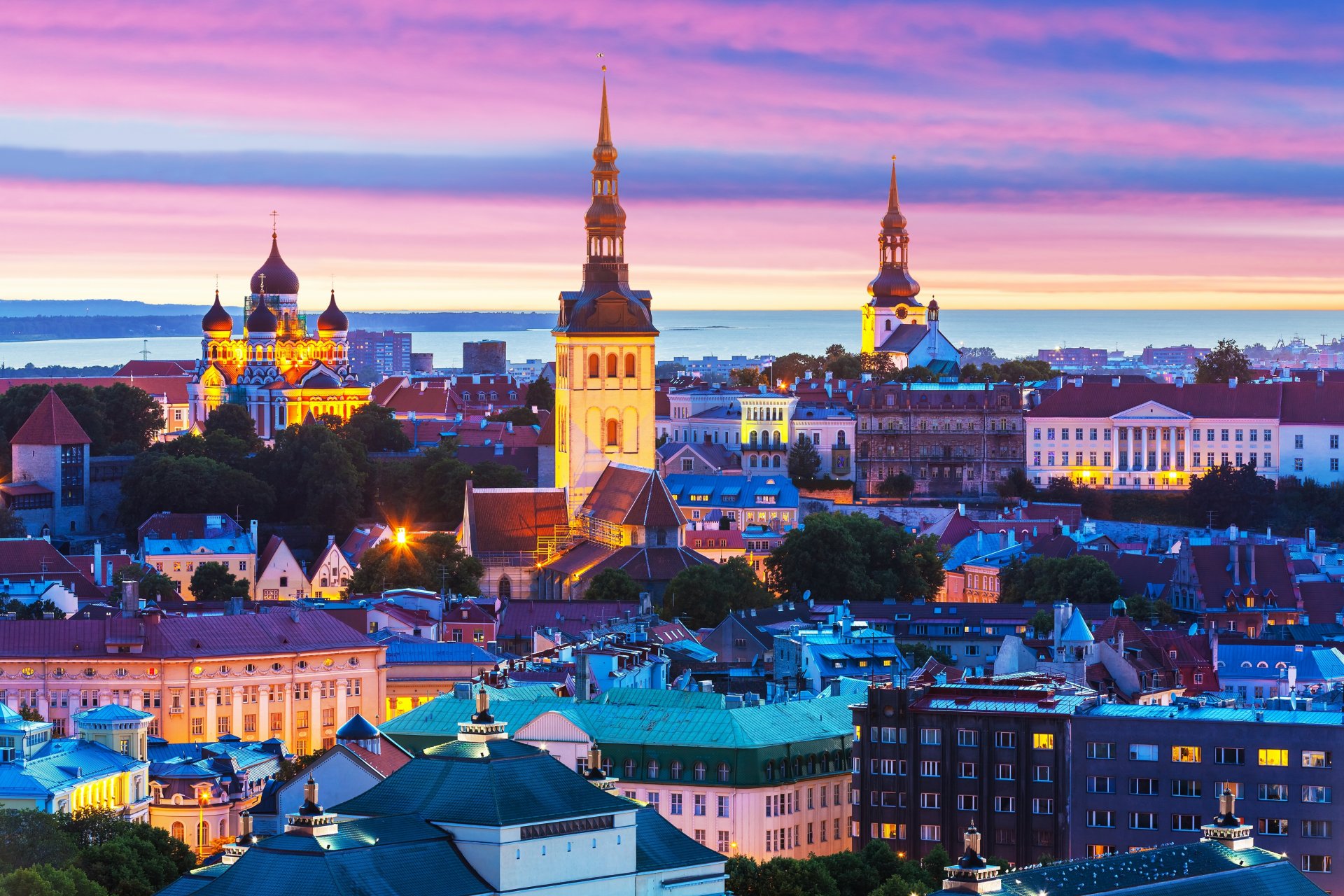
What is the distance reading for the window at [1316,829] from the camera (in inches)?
2295

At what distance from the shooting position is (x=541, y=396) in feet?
557

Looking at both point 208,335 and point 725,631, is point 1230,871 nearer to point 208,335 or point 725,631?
point 725,631

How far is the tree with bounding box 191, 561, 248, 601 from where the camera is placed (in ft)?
340

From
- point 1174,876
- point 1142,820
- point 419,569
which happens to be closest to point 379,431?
point 419,569

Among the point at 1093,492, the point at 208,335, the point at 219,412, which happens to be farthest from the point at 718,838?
the point at 208,335

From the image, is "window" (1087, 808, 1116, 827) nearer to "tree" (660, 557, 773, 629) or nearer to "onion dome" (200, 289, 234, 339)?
"tree" (660, 557, 773, 629)

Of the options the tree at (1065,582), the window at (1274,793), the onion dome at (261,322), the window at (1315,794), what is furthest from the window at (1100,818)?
the onion dome at (261,322)

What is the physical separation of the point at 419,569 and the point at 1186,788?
49039 mm

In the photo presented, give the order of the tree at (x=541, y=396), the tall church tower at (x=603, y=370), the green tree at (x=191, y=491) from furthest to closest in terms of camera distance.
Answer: the tree at (x=541, y=396) < the green tree at (x=191, y=491) < the tall church tower at (x=603, y=370)

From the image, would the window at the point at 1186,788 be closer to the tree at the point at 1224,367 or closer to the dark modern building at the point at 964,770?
the dark modern building at the point at 964,770

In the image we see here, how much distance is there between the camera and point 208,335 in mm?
168125

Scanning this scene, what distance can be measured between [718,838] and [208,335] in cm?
11075

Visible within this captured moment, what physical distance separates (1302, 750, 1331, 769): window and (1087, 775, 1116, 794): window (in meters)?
3.77

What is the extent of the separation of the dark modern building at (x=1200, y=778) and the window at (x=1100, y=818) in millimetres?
14
